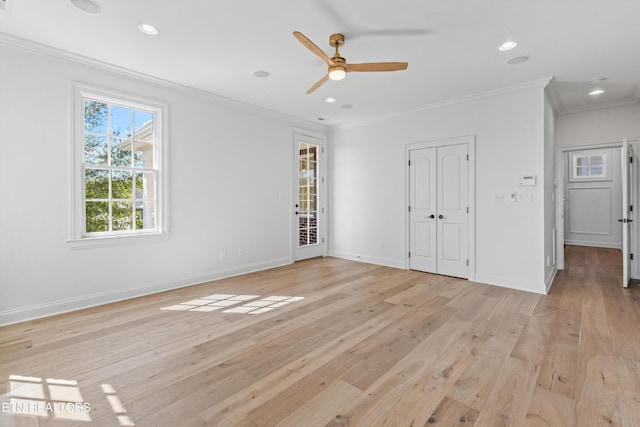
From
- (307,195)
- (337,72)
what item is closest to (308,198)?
(307,195)

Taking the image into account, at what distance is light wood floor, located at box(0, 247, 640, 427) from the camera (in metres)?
1.81

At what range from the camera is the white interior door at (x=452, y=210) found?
4.82 m

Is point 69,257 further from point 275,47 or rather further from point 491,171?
point 491,171

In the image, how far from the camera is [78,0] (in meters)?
2.45

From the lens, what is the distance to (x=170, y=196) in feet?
13.9

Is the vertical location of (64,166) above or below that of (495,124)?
below

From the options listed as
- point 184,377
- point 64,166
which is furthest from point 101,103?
point 184,377

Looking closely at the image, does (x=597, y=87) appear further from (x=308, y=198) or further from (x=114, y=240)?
(x=114, y=240)

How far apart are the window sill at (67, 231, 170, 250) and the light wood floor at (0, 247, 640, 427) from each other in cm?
75

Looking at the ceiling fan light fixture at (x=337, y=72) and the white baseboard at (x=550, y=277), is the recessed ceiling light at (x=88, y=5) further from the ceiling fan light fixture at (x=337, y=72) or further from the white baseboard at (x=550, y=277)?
the white baseboard at (x=550, y=277)

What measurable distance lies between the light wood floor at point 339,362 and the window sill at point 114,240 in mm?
749

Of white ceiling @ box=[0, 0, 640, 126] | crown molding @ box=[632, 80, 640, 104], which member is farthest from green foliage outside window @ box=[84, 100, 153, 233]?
crown molding @ box=[632, 80, 640, 104]

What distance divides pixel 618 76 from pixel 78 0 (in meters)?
6.10

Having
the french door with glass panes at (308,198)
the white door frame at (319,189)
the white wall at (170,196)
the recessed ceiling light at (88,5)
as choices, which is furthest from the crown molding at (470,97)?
the recessed ceiling light at (88,5)
